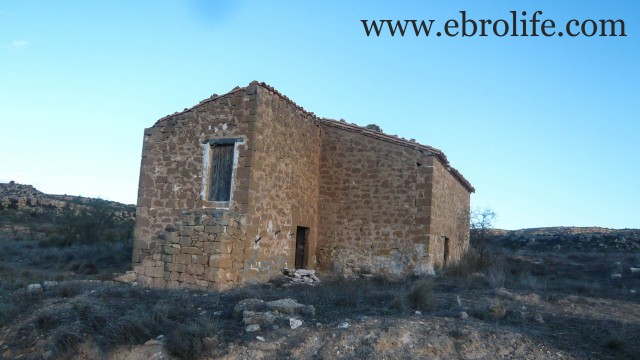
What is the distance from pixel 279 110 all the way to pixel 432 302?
21.3 feet

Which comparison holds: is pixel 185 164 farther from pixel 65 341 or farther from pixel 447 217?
pixel 447 217

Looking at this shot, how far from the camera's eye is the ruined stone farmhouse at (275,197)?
10297 mm

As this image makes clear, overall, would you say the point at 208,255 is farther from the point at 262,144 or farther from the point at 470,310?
the point at 470,310

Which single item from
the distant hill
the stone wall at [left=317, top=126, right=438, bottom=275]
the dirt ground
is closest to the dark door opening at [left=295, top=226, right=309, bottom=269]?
the stone wall at [left=317, top=126, right=438, bottom=275]

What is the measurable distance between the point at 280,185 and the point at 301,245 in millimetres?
2228

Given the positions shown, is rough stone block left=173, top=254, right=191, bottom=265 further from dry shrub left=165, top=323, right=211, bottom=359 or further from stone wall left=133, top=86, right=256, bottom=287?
dry shrub left=165, top=323, right=211, bottom=359

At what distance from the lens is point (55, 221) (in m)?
25.8

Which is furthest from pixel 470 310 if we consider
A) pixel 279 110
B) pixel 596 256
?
pixel 596 256

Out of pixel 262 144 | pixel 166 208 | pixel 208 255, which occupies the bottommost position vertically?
pixel 208 255

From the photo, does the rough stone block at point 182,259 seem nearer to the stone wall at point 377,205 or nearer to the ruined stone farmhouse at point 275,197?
the ruined stone farmhouse at point 275,197

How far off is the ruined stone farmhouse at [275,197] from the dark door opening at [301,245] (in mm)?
29

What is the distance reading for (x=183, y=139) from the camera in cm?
1271

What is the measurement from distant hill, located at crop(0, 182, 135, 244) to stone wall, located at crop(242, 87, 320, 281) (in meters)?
9.31

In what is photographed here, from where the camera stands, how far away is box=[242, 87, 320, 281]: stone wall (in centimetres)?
1156
